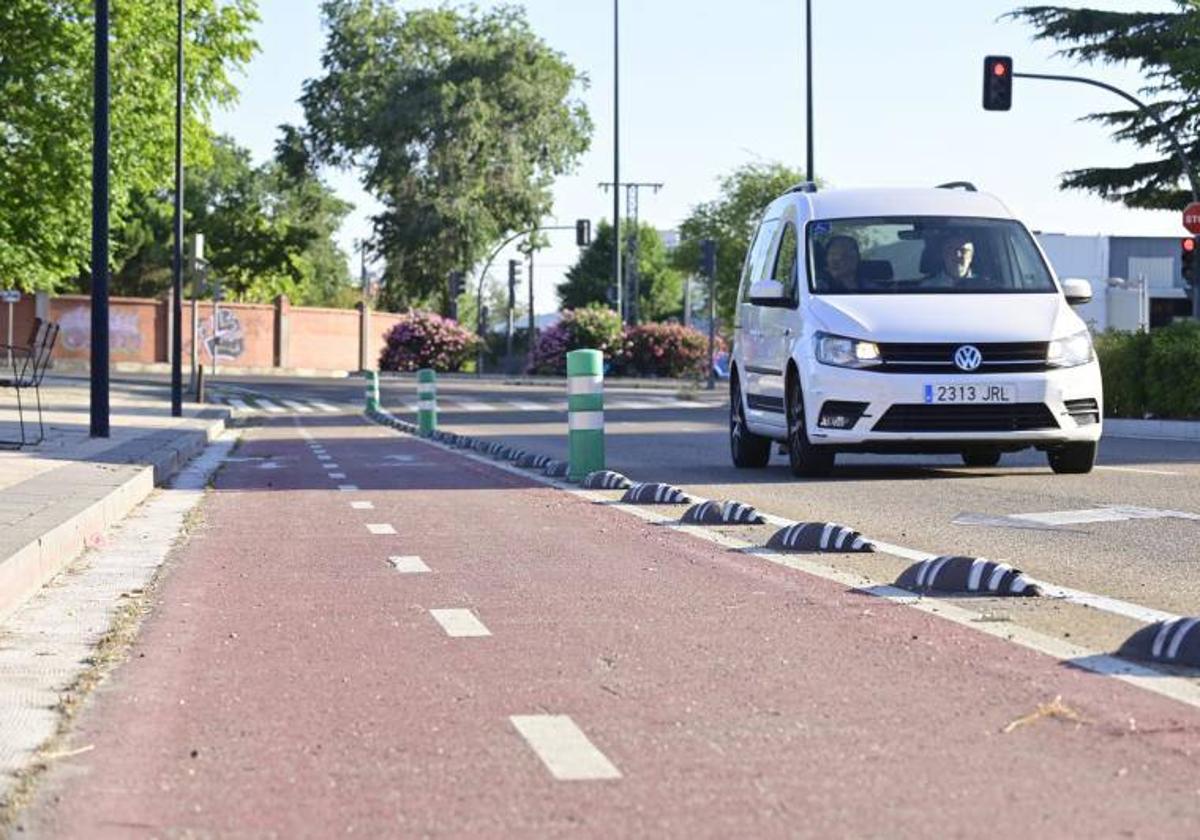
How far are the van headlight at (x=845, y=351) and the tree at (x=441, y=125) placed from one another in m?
71.5

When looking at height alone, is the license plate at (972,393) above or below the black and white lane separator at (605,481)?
above

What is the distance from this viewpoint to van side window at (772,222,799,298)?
15547 mm

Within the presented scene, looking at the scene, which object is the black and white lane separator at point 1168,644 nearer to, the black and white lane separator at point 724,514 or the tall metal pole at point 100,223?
the black and white lane separator at point 724,514

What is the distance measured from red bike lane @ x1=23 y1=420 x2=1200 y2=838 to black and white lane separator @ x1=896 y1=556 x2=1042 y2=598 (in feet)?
1.10

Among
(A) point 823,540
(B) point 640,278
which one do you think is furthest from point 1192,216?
(B) point 640,278

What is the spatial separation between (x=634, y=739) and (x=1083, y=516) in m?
6.96

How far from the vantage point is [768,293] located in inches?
608

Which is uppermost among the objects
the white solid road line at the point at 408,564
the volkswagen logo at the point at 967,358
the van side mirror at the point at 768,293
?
the van side mirror at the point at 768,293

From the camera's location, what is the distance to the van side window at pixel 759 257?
16.9 meters

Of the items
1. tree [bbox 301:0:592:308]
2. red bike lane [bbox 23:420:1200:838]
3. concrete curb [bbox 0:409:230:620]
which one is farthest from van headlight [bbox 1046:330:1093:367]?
tree [bbox 301:0:592:308]

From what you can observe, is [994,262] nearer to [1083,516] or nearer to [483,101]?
[1083,516]

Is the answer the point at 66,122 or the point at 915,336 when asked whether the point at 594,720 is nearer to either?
the point at 915,336

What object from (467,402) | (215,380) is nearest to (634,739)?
(467,402)

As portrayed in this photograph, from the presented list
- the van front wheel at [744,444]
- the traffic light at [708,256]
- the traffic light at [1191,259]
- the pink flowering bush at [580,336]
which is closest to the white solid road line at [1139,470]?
the van front wheel at [744,444]
